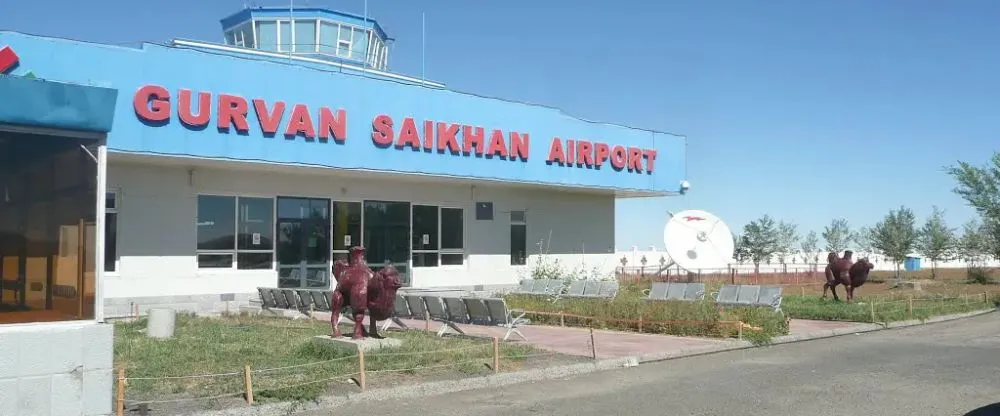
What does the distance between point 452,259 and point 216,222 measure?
7.79 meters

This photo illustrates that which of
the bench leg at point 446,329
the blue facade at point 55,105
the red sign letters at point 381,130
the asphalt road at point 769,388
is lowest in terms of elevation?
the asphalt road at point 769,388

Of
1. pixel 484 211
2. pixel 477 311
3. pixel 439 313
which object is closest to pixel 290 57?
pixel 484 211

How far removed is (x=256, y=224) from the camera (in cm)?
2189

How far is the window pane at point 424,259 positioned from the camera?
25547mm

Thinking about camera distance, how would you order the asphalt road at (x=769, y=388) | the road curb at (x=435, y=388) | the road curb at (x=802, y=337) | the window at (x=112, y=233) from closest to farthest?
the road curb at (x=435, y=388) < the asphalt road at (x=769, y=388) < the road curb at (x=802, y=337) < the window at (x=112, y=233)

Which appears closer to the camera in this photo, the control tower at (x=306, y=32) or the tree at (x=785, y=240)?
the control tower at (x=306, y=32)

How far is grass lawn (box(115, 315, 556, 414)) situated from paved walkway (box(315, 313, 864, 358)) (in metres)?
1.17

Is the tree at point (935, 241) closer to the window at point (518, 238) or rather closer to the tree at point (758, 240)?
the tree at point (758, 240)

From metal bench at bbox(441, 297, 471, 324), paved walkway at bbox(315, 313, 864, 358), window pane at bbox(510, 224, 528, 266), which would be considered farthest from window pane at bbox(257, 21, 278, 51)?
metal bench at bbox(441, 297, 471, 324)

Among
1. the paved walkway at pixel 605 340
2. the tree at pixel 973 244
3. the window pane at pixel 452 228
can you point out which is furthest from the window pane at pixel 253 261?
the tree at pixel 973 244

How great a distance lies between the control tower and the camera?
2681 centimetres

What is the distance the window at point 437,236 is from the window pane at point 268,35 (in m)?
7.02

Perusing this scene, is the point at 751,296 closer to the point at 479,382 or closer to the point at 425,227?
the point at 425,227

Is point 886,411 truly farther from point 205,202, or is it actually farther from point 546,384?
point 205,202
